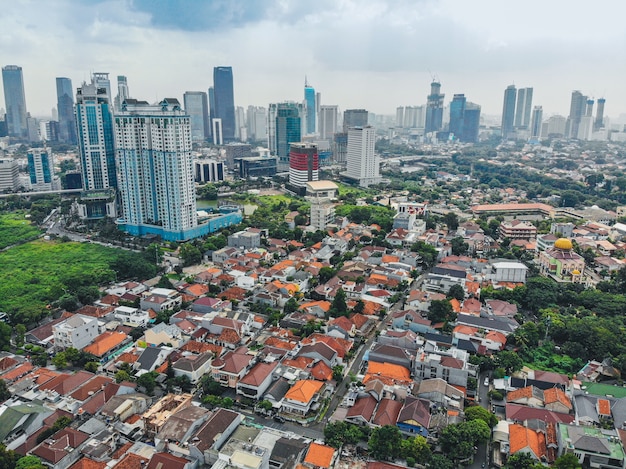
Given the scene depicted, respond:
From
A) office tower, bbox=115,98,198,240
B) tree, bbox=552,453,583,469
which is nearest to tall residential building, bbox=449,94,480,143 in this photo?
office tower, bbox=115,98,198,240

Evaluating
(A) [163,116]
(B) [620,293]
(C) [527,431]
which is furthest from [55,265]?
(B) [620,293]

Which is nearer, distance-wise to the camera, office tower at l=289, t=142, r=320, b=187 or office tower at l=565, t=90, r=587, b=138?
office tower at l=289, t=142, r=320, b=187

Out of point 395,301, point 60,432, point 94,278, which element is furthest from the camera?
point 94,278

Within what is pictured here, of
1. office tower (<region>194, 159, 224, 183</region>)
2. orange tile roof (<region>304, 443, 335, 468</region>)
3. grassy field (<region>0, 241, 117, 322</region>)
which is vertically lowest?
orange tile roof (<region>304, 443, 335, 468</region>)

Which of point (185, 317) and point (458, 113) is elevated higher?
point (458, 113)

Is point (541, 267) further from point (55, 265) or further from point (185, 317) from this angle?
point (55, 265)

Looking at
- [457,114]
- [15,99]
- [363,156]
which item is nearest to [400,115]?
[457,114]

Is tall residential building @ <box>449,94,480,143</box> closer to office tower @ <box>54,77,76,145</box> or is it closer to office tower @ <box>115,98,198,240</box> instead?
office tower @ <box>54,77,76,145</box>
